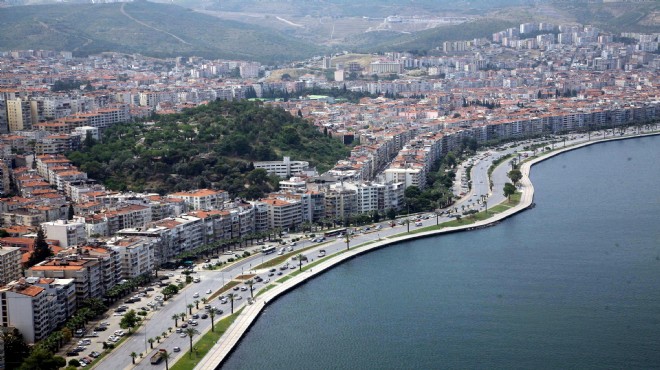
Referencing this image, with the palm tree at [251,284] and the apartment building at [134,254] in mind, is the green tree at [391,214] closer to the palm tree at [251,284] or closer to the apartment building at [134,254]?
the palm tree at [251,284]

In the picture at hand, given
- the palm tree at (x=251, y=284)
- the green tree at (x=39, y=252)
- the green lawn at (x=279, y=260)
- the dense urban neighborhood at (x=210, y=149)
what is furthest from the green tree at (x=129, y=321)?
the green lawn at (x=279, y=260)

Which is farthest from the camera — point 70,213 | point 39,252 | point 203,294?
point 70,213

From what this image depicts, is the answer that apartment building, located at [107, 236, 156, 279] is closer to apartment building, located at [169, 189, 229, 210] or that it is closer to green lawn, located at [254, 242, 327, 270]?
green lawn, located at [254, 242, 327, 270]

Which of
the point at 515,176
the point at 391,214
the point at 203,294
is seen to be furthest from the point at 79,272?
the point at 515,176

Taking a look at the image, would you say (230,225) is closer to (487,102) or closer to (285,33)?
(487,102)

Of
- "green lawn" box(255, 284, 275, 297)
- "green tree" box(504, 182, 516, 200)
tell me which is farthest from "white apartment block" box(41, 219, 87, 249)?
"green tree" box(504, 182, 516, 200)

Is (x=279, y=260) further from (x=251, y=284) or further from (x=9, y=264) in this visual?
(x=9, y=264)
